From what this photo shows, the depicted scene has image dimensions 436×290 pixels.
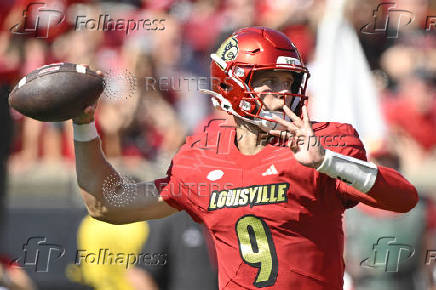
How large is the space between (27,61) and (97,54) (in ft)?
1.85

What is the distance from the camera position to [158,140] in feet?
21.3

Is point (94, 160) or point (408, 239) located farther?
point (408, 239)

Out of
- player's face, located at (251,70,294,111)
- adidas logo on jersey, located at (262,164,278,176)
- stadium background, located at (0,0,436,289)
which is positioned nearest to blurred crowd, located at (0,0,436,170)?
stadium background, located at (0,0,436,289)

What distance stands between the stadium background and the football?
83.7 inches

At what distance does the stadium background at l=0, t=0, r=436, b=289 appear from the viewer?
18.9 ft

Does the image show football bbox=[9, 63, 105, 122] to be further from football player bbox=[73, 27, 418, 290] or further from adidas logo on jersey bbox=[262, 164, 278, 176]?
adidas logo on jersey bbox=[262, 164, 278, 176]

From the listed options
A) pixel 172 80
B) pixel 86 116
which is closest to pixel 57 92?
pixel 86 116

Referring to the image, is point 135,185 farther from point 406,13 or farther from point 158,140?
point 406,13

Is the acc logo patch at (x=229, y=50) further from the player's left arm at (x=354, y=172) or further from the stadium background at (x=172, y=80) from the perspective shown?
the stadium background at (x=172, y=80)

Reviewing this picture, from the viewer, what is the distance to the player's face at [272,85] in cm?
334

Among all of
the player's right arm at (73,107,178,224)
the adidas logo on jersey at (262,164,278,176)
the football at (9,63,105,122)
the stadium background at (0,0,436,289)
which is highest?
the football at (9,63,105,122)

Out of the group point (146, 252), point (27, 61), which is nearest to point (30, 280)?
point (146, 252)

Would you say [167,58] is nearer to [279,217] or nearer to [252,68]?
[252,68]

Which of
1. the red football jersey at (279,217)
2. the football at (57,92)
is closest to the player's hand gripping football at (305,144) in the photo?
the red football jersey at (279,217)
